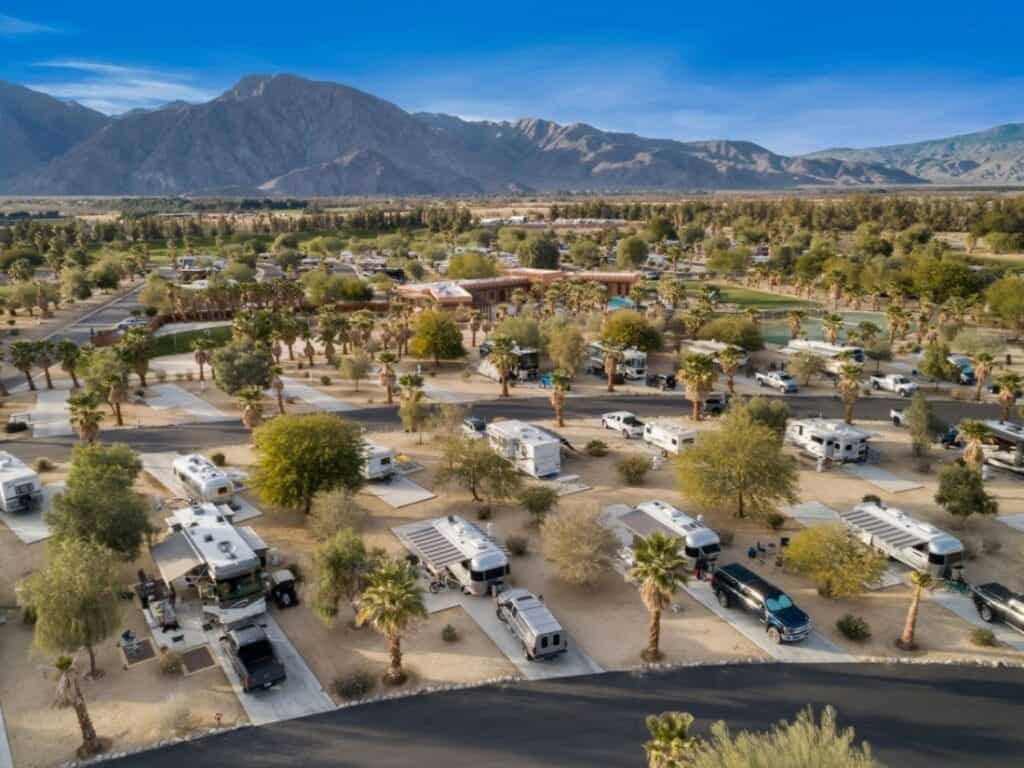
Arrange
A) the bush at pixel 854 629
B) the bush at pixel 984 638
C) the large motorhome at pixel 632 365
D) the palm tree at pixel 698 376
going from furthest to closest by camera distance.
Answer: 1. the large motorhome at pixel 632 365
2. the palm tree at pixel 698 376
3. the bush at pixel 854 629
4. the bush at pixel 984 638

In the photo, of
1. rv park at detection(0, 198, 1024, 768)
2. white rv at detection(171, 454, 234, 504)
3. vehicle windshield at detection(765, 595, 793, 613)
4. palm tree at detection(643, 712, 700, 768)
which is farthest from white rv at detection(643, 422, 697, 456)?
palm tree at detection(643, 712, 700, 768)

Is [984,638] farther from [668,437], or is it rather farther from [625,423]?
[625,423]

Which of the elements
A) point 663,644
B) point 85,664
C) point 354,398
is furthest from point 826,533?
point 354,398

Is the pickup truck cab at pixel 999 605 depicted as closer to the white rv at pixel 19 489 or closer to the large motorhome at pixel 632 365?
the large motorhome at pixel 632 365

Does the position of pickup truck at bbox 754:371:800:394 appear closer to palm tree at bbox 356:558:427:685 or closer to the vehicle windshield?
the vehicle windshield

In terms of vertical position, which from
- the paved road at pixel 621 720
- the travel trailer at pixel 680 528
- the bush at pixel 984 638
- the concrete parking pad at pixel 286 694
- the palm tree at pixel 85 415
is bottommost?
the concrete parking pad at pixel 286 694

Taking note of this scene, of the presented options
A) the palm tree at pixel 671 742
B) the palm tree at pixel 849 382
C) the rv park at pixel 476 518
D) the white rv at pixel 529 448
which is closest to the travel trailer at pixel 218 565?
the rv park at pixel 476 518

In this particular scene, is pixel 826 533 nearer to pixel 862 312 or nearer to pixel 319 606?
pixel 319 606
